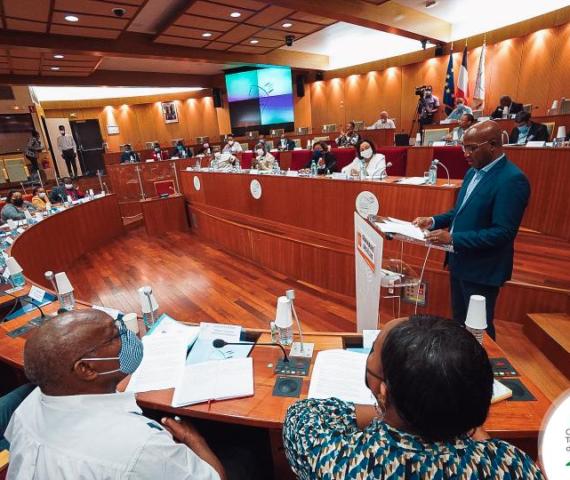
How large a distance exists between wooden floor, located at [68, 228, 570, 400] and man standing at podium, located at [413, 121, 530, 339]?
33.0 inches

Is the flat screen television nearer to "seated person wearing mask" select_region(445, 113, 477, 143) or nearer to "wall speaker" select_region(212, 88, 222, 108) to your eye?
"wall speaker" select_region(212, 88, 222, 108)

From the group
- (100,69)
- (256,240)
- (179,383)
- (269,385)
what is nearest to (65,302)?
(179,383)

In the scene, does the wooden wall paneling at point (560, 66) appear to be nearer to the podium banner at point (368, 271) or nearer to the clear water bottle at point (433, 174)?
the clear water bottle at point (433, 174)

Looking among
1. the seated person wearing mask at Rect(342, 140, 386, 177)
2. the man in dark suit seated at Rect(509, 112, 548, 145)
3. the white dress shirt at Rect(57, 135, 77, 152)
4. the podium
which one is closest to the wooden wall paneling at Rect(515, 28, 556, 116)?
the man in dark suit seated at Rect(509, 112, 548, 145)

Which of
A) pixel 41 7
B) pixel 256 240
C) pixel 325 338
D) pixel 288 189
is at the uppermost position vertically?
pixel 41 7

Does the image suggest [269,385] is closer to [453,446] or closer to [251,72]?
[453,446]

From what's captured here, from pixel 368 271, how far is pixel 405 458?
46.0 inches

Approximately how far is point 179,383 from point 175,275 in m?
3.14

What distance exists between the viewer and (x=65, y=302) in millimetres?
2021

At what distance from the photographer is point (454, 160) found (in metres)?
4.07

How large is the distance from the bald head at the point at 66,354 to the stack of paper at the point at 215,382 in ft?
1.14

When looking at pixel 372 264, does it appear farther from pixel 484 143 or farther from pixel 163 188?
pixel 163 188

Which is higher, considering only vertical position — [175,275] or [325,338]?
[325,338]

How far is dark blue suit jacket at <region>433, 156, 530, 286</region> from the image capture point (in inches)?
60.9
